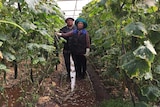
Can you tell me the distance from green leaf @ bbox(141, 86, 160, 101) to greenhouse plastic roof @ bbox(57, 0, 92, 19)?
220 inches

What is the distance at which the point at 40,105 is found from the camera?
397 centimetres

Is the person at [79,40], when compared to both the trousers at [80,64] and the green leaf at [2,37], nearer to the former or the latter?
the trousers at [80,64]

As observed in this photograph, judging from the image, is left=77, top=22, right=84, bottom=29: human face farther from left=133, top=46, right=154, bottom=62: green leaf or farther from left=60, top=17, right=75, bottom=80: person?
left=133, top=46, right=154, bottom=62: green leaf

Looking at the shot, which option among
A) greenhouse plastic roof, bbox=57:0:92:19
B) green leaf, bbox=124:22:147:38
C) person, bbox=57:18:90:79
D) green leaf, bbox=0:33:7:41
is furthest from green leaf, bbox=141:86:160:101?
greenhouse plastic roof, bbox=57:0:92:19

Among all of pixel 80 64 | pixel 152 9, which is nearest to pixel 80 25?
pixel 80 64

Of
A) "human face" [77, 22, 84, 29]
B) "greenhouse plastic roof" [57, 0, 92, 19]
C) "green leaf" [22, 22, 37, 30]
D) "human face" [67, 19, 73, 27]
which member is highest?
"greenhouse plastic roof" [57, 0, 92, 19]

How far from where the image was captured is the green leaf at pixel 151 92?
9.47ft

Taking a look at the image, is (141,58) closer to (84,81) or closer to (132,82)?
(132,82)

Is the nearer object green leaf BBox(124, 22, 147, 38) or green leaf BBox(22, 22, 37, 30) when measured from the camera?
green leaf BBox(124, 22, 147, 38)

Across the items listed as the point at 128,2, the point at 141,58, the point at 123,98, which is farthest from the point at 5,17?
the point at 123,98

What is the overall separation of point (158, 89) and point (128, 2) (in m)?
0.81

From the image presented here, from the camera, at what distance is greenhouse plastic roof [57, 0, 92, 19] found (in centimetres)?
848

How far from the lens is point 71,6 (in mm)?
8562

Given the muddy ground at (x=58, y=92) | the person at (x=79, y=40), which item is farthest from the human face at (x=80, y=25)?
the muddy ground at (x=58, y=92)
